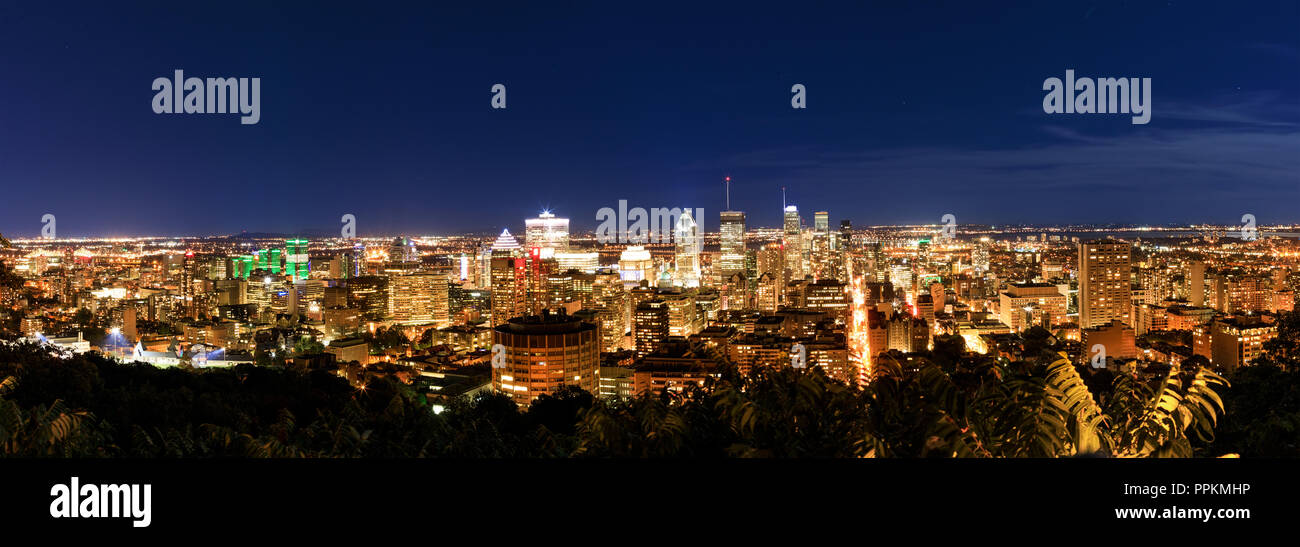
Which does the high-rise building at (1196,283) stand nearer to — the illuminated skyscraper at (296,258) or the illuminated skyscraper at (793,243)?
the illuminated skyscraper at (793,243)

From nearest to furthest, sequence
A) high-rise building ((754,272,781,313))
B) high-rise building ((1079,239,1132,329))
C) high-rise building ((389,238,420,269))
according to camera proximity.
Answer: high-rise building ((1079,239,1132,329))
high-rise building ((754,272,781,313))
high-rise building ((389,238,420,269))

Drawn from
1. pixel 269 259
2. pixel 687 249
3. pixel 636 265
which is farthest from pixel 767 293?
pixel 269 259

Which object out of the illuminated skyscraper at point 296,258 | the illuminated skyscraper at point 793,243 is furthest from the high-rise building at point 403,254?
the illuminated skyscraper at point 793,243

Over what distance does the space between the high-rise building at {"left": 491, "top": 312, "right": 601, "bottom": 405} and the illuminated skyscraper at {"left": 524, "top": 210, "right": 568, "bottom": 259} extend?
32.0 meters

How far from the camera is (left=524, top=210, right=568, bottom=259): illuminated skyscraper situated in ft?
163

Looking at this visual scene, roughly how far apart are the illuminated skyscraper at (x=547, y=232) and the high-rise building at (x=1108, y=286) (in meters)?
29.7

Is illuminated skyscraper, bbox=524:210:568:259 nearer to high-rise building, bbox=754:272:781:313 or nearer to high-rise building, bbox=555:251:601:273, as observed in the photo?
high-rise building, bbox=555:251:601:273

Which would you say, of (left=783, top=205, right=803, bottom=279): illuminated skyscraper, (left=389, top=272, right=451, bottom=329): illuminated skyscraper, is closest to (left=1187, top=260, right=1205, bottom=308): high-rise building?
(left=783, top=205, right=803, bottom=279): illuminated skyscraper

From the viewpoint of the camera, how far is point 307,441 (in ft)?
12.8

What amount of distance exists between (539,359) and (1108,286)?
79.4ft

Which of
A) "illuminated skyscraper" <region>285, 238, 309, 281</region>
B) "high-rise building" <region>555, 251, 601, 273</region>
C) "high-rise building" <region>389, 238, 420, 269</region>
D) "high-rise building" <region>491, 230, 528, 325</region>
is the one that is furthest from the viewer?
"high-rise building" <region>555, 251, 601, 273</region>
